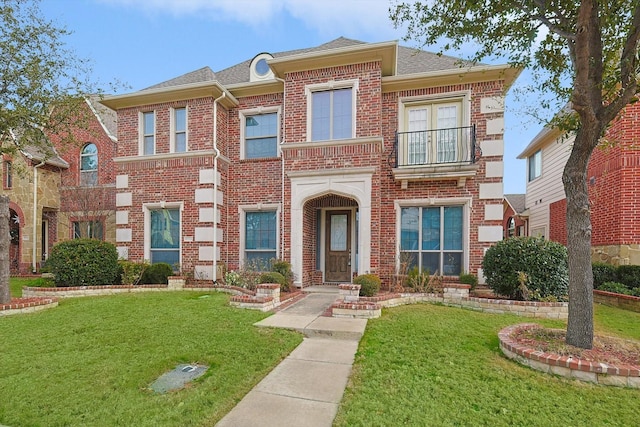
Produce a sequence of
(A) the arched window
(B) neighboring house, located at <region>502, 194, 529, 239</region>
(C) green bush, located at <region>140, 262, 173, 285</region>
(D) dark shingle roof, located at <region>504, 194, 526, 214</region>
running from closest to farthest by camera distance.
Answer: (C) green bush, located at <region>140, 262, 173, 285</region> < (A) the arched window < (B) neighboring house, located at <region>502, 194, 529, 239</region> < (D) dark shingle roof, located at <region>504, 194, 526, 214</region>

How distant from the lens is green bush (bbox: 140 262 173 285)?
958cm

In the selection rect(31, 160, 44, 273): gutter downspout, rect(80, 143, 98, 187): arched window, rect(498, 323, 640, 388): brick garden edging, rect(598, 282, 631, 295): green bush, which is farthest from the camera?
rect(80, 143, 98, 187): arched window

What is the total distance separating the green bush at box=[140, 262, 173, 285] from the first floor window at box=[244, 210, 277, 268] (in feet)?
8.00

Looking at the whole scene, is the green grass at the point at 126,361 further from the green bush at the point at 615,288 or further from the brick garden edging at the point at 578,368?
the green bush at the point at 615,288

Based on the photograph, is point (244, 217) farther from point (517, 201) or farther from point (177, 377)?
point (517, 201)

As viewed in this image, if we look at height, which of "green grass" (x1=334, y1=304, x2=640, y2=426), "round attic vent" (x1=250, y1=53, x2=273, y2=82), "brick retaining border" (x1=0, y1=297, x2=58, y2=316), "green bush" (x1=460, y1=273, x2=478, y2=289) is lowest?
"brick retaining border" (x1=0, y1=297, x2=58, y2=316)

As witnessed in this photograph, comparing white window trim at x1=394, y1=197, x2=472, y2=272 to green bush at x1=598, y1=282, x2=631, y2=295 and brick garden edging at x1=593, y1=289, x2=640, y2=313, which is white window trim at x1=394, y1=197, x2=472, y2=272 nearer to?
brick garden edging at x1=593, y1=289, x2=640, y2=313

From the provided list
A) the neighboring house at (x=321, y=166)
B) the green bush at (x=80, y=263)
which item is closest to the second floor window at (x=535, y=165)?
the neighboring house at (x=321, y=166)

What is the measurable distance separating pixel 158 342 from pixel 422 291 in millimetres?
5811

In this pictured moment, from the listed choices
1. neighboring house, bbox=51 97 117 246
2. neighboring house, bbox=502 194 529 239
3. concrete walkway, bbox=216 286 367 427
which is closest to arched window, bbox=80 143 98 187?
neighboring house, bbox=51 97 117 246

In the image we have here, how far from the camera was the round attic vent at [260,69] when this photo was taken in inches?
408

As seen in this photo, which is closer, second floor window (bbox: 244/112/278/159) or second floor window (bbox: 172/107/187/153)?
second floor window (bbox: 244/112/278/159)

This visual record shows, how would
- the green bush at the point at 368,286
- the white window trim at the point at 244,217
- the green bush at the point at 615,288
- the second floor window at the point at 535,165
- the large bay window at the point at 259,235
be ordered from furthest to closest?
the second floor window at the point at 535,165 < the large bay window at the point at 259,235 < the white window trim at the point at 244,217 < the green bush at the point at 615,288 < the green bush at the point at 368,286

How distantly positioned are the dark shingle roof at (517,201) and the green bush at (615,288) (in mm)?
11306
